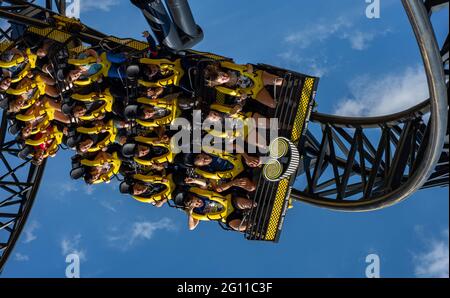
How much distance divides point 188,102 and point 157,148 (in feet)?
3.78

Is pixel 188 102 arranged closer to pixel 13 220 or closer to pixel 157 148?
pixel 157 148

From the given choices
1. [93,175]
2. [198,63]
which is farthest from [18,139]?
[198,63]

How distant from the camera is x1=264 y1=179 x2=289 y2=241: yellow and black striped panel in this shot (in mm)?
13852

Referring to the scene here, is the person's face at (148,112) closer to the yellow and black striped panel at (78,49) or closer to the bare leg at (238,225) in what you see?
the yellow and black striped panel at (78,49)

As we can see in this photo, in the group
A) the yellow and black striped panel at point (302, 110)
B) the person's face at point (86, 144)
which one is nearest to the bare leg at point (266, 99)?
the yellow and black striped panel at point (302, 110)

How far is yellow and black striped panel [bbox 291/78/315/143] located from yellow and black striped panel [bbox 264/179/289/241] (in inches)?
33.6

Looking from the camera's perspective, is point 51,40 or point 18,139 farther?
point 18,139

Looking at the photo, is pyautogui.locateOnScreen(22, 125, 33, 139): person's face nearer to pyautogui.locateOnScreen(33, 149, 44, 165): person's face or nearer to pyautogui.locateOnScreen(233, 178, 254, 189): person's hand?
pyautogui.locateOnScreen(33, 149, 44, 165): person's face

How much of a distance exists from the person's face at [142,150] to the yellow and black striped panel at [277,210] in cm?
246

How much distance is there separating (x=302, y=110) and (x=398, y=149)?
5.92 feet

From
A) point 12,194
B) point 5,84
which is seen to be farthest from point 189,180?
point 12,194

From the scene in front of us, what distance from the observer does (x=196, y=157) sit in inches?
548

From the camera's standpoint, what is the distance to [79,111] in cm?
1485

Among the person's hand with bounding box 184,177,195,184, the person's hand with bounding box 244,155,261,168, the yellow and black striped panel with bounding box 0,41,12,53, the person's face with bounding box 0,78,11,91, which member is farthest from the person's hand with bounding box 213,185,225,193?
the yellow and black striped panel with bounding box 0,41,12,53
